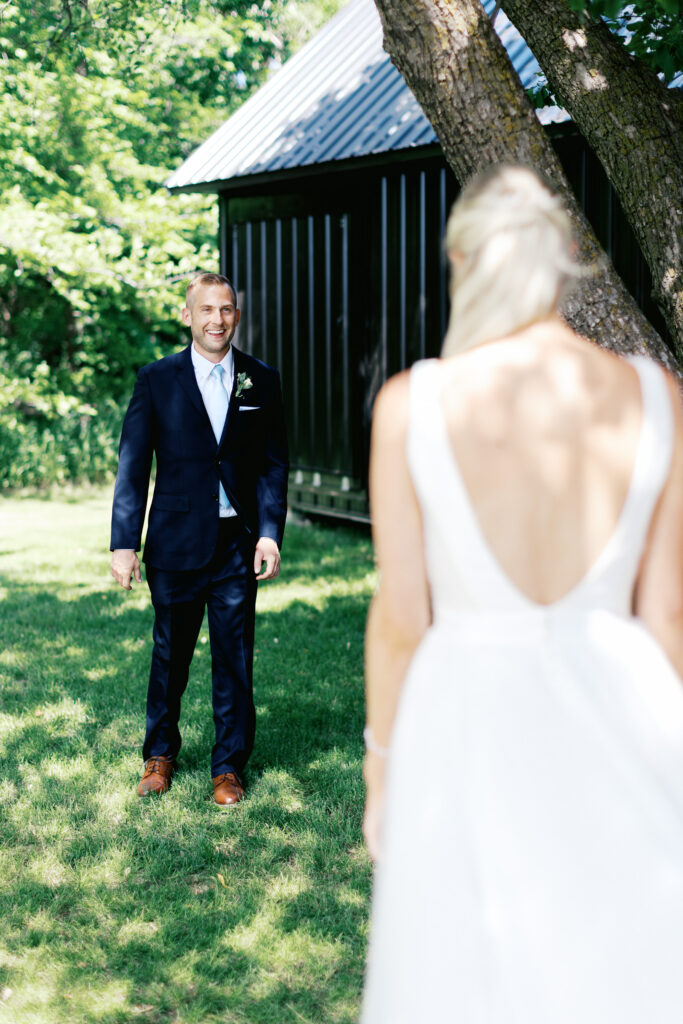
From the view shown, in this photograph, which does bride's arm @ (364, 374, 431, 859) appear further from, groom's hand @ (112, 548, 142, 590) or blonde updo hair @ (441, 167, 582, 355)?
groom's hand @ (112, 548, 142, 590)

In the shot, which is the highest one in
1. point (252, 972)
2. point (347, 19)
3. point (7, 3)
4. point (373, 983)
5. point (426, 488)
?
point (347, 19)

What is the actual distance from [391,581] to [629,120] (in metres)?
3.20

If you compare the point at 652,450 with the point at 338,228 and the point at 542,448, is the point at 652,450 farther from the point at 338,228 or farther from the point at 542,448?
the point at 338,228

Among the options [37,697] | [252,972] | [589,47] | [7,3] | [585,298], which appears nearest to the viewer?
[252,972]

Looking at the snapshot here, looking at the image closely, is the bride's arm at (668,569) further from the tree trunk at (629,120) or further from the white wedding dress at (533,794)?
the tree trunk at (629,120)

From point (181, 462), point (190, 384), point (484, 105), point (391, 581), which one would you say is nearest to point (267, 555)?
point (181, 462)

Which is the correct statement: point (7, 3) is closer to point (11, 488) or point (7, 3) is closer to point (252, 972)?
point (11, 488)

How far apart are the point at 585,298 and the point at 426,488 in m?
2.62

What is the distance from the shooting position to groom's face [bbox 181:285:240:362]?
4.87 m

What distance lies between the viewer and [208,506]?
5012mm

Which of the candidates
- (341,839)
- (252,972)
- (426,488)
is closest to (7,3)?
(341,839)

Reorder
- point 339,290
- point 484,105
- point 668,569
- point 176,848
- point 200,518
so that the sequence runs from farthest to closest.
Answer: point 339,290, point 200,518, point 176,848, point 484,105, point 668,569

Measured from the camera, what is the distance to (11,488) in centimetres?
1778

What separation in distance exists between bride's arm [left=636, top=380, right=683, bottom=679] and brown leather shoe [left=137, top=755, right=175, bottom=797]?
11.7 feet
